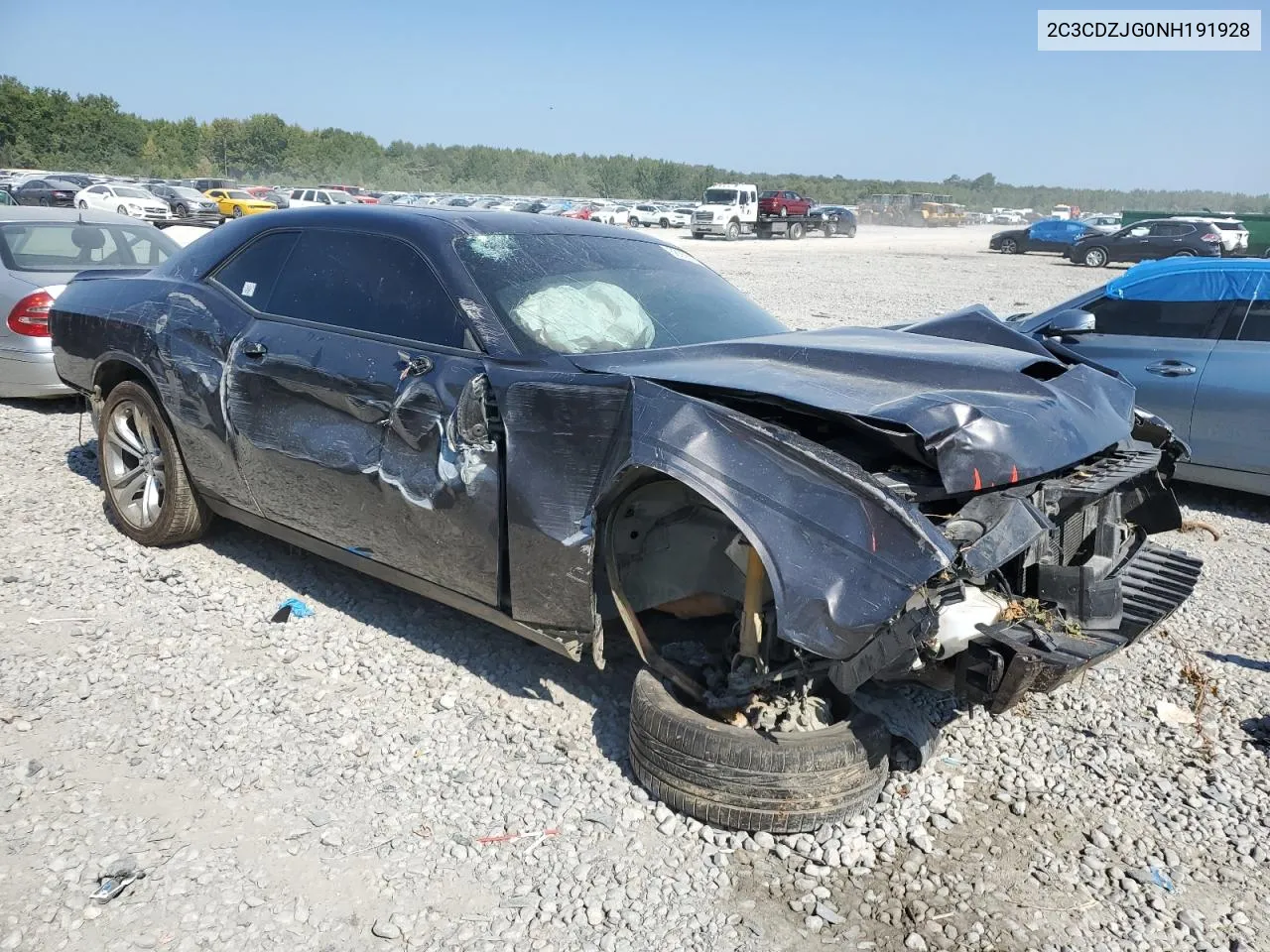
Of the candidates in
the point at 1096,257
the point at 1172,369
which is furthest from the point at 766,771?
the point at 1096,257

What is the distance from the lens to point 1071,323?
5594 mm

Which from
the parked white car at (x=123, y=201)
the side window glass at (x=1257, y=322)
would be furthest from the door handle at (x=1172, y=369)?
the parked white car at (x=123, y=201)

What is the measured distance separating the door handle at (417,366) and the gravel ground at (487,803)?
3.81 feet

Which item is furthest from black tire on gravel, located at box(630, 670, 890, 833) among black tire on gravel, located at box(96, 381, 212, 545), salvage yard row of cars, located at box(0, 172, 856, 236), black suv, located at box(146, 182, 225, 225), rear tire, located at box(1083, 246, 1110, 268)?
black suv, located at box(146, 182, 225, 225)

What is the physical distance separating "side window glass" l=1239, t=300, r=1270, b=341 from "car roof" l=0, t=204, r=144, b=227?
842 centimetres

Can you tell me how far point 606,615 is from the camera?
10.7ft

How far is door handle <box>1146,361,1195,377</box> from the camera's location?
595cm

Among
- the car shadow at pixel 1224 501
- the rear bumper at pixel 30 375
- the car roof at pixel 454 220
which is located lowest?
the car shadow at pixel 1224 501

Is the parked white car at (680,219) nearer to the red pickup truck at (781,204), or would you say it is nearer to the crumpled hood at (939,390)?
the red pickup truck at (781,204)

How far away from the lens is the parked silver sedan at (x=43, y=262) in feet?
24.5

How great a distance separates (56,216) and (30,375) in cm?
169

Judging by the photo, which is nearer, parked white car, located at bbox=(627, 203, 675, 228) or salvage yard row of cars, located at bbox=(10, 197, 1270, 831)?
salvage yard row of cars, located at bbox=(10, 197, 1270, 831)

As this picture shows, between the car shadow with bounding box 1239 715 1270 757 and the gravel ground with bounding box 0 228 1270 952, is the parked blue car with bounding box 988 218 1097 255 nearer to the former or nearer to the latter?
the car shadow with bounding box 1239 715 1270 757

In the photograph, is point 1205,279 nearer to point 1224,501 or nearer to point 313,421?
point 1224,501
